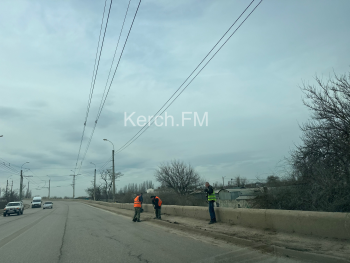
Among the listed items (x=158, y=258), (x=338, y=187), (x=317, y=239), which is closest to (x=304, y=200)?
(x=338, y=187)

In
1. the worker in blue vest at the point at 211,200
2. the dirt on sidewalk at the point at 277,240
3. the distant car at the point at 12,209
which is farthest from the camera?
the distant car at the point at 12,209

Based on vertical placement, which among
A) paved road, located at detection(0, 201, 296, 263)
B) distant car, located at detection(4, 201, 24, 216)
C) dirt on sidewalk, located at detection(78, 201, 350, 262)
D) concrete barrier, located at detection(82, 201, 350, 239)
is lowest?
distant car, located at detection(4, 201, 24, 216)

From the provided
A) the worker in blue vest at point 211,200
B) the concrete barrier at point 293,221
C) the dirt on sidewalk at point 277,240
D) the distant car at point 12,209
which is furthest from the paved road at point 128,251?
the distant car at point 12,209

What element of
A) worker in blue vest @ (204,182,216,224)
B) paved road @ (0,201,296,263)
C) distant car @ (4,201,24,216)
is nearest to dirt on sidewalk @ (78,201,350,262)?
worker in blue vest @ (204,182,216,224)

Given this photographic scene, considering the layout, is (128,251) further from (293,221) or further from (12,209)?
(12,209)

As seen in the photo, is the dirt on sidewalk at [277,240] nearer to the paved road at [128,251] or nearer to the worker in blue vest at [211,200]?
the worker in blue vest at [211,200]

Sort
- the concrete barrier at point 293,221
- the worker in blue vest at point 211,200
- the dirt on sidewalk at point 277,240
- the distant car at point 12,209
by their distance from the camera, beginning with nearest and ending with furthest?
the dirt on sidewalk at point 277,240 → the concrete barrier at point 293,221 → the worker in blue vest at point 211,200 → the distant car at point 12,209

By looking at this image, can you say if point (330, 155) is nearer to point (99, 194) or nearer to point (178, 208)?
point (178, 208)

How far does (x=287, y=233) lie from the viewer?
8.26m

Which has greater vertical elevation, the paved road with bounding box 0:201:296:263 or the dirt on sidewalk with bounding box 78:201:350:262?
the dirt on sidewalk with bounding box 78:201:350:262

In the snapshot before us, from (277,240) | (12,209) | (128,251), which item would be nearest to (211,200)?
(277,240)

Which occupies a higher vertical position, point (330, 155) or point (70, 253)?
point (330, 155)

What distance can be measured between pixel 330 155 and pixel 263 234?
229 inches

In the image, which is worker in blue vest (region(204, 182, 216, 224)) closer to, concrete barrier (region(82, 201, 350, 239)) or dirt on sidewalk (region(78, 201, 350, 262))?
concrete barrier (region(82, 201, 350, 239))
